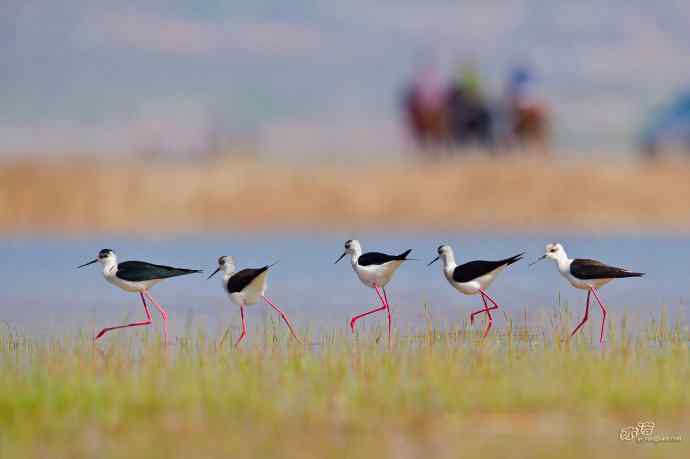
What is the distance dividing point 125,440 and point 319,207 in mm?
18644

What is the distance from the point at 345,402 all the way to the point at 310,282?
29.8ft

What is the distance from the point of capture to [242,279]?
8.92 meters

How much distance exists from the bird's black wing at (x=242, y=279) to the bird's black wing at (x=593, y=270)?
2338mm

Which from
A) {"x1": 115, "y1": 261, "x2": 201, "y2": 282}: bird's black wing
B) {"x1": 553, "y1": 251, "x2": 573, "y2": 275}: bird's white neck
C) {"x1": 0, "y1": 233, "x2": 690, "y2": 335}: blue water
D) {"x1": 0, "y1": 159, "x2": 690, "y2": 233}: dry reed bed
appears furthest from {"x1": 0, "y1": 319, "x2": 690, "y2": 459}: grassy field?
{"x1": 0, "y1": 159, "x2": 690, "y2": 233}: dry reed bed

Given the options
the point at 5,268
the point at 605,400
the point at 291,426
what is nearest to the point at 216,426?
the point at 291,426

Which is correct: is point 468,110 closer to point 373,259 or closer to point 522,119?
point 522,119

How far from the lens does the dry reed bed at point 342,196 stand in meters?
23.7

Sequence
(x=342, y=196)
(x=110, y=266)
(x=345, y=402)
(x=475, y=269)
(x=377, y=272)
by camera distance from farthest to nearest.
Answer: (x=342, y=196) < (x=377, y=272) < (x=110, y=266) < (x=475, y=269) < (x=345, y=402)

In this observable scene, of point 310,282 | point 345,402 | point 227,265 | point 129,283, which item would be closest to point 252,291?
point 227,265

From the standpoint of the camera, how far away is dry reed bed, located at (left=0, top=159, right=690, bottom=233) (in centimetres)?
2372

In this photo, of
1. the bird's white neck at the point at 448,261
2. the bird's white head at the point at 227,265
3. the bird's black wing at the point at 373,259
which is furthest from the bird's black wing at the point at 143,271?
the bird's white neck at the point at 448,261

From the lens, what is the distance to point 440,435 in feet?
19.0

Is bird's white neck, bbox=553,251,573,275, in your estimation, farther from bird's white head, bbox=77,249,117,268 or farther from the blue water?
bird's white head, bbox=77,249,117,268

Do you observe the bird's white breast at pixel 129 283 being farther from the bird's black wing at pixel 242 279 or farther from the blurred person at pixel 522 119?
the blurred person at pixel 522 119
